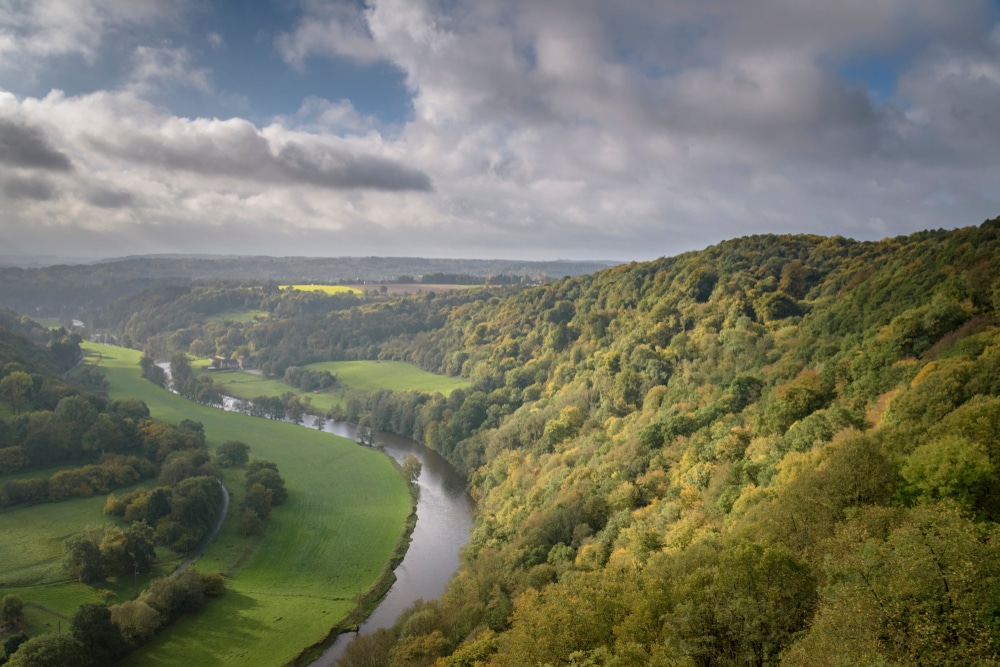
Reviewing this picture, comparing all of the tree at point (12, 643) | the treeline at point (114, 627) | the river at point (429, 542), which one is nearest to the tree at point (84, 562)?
the treeline at point (114, 627)

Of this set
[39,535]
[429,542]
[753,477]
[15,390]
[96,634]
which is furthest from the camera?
[15,390]

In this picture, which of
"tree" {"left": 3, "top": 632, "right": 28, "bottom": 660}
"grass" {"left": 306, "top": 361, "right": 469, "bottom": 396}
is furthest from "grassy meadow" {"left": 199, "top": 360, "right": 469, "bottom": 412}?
"tree" {"left": 3, "top": 632, "right": 28, "bottom": 660}

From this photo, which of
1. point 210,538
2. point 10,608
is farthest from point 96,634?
point 210,538

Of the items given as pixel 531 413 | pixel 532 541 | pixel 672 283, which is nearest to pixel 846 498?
pixel 532 541

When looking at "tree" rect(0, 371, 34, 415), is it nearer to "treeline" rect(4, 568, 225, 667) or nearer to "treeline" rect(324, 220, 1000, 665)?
"treeline" rect(4, 568, 225, 667)

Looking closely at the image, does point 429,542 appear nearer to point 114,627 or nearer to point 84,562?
point 114,627

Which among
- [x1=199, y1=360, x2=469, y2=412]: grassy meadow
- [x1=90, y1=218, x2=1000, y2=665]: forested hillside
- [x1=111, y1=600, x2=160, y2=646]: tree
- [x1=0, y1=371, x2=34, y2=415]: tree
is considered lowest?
[x1=111, y1=600, x2=160, y2=646]: tree

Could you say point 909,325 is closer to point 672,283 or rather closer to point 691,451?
point 691,451

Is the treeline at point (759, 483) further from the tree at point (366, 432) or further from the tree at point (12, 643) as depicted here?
the tree at point (12, 643)
